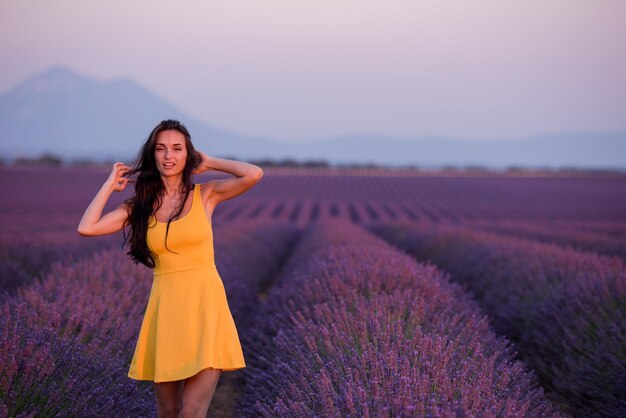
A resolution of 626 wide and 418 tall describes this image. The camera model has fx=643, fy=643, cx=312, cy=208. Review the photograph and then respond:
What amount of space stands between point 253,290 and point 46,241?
3.28m

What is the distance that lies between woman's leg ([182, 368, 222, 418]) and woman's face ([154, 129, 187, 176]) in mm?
852

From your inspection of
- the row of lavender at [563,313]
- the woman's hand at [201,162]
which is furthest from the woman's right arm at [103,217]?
the row of lavender at [563,313]

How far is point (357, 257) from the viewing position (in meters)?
5.83

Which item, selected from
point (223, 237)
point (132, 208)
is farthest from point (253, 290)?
point (132, 208)

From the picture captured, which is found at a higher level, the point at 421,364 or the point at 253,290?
the point at 421,364

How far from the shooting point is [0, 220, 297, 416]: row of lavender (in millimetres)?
2586

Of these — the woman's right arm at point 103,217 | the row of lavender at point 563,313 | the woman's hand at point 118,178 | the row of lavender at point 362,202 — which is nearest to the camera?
the woman's right arm at point 103,217

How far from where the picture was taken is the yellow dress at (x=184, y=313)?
8.35 ft

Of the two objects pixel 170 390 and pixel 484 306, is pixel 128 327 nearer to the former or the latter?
pixel 170 390

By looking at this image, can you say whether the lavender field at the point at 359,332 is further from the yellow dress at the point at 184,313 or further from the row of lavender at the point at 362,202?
the row of lavender at the point at 362,202

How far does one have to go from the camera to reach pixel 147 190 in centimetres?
278

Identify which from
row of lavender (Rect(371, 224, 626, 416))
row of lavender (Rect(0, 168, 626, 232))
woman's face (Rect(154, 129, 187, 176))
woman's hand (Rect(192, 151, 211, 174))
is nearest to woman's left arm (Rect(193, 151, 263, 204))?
woman's hand (Rect(192, 151, 211, 174))

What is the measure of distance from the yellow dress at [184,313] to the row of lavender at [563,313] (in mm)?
2336

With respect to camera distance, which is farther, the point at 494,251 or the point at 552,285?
the point at 494,251
